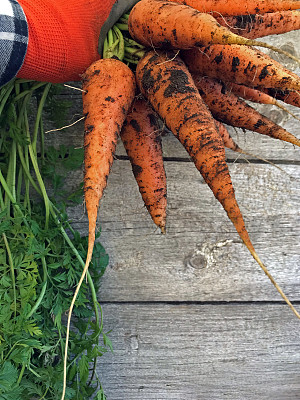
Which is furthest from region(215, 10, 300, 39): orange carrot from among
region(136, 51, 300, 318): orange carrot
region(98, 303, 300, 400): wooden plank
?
region(98, 303, 300, 400): wooden plank

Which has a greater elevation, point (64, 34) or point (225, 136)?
point (64, 34)

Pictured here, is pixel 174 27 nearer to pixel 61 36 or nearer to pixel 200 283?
pixel 61 36

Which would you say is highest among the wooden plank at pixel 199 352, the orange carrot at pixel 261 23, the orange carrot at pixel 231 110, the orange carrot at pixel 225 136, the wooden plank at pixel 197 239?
the orange carrot at pixel 261 23

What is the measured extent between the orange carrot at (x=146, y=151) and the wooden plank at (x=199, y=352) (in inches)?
11.4

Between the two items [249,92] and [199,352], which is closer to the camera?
[249,92]

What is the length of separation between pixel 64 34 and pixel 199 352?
69cm

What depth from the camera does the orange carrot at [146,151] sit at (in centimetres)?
63

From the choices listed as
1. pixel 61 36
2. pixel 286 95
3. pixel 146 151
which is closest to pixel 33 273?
pixel 146 151

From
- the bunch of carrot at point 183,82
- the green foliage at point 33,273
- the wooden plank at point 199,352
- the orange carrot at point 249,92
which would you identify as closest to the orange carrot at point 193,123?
the bunch of carrot at point 183,82

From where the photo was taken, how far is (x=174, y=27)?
55 cm

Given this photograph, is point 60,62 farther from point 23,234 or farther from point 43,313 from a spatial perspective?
point 43,313

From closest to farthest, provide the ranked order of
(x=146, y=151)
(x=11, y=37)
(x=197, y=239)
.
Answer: (x=11, y=37)
(x=146, y=151)
(x=197, y=239)

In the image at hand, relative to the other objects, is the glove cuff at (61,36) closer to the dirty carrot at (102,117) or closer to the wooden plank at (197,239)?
the dirty carrot at (102,117)

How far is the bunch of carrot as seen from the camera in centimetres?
55
